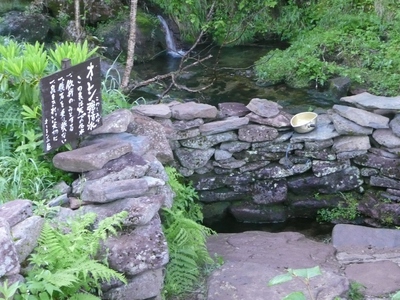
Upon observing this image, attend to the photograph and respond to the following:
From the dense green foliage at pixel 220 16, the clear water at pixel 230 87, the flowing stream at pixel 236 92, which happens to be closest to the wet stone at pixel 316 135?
the flowing stream at pixel 236 92

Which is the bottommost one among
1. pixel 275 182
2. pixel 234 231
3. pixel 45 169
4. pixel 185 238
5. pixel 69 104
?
pixel 234 231

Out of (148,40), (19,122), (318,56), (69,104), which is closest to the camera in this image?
(69,104)

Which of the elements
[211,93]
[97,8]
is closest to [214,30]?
[97,8]

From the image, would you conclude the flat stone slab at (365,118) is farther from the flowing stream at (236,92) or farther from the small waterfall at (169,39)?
the small waterfall at (169,39)

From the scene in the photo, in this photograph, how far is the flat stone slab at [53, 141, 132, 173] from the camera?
4.75m

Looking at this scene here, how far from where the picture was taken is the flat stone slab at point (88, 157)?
4.75 meters

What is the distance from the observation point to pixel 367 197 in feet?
22.9

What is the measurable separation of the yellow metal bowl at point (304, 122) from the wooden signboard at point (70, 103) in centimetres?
256

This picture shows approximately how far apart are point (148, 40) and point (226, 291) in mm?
9043

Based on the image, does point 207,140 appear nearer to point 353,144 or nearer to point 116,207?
point 353,144

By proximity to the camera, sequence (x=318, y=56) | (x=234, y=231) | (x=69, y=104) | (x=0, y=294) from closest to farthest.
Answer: (x=0, y=294) → (x=69, y=104) → (x=234, y=231) → (x=318, y=56)

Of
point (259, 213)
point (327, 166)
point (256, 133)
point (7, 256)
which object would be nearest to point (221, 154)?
point (256, 133)

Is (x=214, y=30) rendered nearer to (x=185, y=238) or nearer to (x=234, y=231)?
(x=234, y=231)

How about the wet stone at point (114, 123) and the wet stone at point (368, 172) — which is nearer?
the wet stone at point (114, 123)
